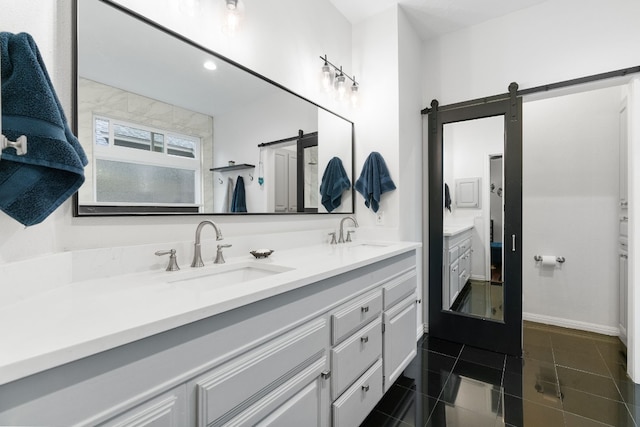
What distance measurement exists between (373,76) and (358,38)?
416 mm

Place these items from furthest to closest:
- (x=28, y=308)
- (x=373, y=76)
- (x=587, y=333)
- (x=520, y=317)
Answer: (x=587, y=333) < (x=373, y=76) < (x=520, y=317) < (x=28, y=308)

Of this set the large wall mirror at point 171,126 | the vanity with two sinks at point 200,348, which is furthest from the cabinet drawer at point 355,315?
the large wall mirror at point 171,126

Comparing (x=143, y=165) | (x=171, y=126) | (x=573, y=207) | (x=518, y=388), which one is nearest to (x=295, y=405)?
(x=143, y=165)

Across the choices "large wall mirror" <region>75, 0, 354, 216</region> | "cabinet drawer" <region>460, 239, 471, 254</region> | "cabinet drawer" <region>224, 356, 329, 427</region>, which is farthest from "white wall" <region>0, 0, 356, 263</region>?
"cabinet drawer" <region>460, 239, 471, 254</region>

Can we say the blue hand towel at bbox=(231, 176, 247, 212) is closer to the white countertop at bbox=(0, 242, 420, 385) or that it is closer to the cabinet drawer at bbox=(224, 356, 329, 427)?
the white countertop at bbox=(0, 242, 420, 385)

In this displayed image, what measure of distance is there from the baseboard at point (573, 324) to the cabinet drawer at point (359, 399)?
231 centimetres

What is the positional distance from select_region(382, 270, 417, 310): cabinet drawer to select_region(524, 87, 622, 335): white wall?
186 centimetres

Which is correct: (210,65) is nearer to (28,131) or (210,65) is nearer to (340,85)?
(28,131)

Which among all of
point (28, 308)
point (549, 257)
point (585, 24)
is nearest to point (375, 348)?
point (28, 308)

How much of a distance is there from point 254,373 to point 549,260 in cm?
322

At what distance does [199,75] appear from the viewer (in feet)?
4.72

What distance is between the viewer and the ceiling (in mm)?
2346

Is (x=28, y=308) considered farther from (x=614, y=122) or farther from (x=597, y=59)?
(x=614, y=122)

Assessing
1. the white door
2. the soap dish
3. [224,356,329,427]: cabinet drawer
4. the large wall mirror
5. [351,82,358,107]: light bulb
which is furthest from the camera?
[351,82,358,107]: light bulb
